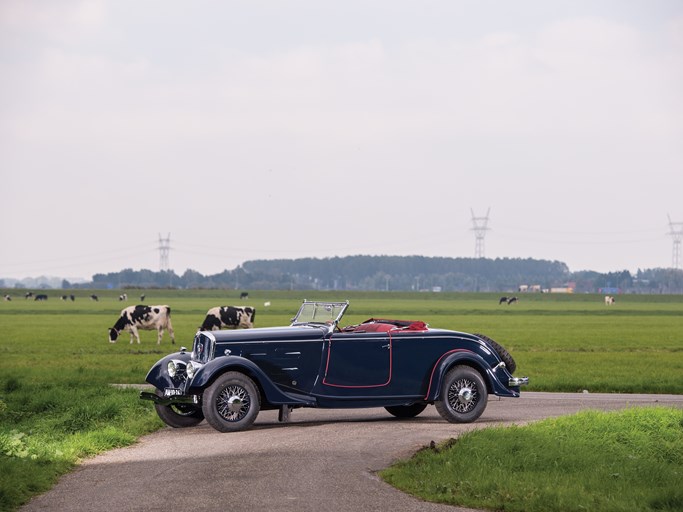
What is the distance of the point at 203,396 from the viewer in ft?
60.2

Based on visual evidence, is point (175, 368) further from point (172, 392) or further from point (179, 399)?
point (179, 399)

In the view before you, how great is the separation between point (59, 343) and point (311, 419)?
125 feet

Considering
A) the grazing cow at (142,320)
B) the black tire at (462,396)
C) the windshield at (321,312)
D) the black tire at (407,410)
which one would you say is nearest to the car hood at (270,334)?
the windshield at (321,312)

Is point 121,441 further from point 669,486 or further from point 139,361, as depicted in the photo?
point 139,361

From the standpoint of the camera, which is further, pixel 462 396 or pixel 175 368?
pixel 462 396

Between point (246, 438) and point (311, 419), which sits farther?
point (311, 419)

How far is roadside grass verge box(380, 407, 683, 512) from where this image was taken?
12.7 meters

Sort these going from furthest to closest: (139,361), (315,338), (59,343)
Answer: (59,343) → (139,361) → (315,338)

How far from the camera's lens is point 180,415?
19.8 m

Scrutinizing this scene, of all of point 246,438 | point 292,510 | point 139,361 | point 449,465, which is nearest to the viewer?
point 292,510

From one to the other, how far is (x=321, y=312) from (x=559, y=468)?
21.1 ft

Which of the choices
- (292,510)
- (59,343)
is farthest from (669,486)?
(59,343)

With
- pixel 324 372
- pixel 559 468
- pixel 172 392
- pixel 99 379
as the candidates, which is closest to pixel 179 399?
pixel 172 392

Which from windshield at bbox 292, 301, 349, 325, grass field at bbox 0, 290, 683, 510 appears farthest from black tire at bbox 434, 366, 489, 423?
grass field at bbox 0, 290, 683, 510
